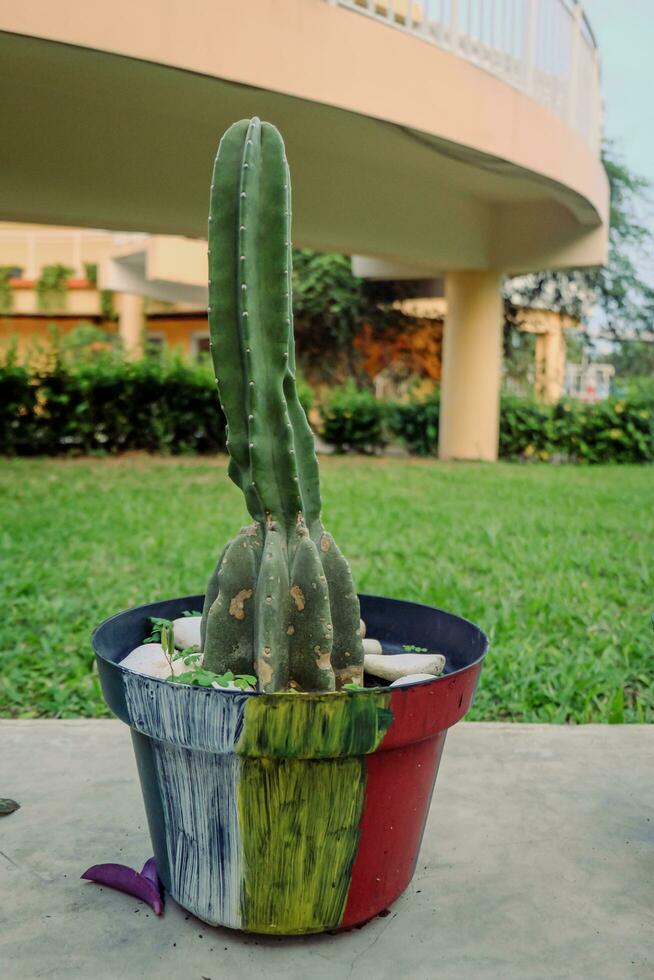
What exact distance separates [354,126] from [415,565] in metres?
4.08

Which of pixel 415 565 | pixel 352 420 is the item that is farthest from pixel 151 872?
pixel 352 420

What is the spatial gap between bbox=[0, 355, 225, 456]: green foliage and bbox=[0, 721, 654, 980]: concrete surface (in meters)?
8.24

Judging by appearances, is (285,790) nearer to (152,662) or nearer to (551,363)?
(152,662)

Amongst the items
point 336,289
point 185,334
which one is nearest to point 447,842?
point 336,289

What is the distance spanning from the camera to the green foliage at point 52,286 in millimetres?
19719

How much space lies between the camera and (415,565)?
15.4 ft

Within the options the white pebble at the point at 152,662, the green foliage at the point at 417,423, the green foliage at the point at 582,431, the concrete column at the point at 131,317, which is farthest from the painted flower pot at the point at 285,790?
the concrete column at the point at 131,317

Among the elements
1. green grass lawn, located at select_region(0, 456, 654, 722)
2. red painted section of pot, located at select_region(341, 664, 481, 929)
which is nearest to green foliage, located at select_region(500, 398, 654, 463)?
green grass lawn, located at select_region(0, 456, 654, 722)

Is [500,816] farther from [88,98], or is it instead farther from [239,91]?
[88,98]

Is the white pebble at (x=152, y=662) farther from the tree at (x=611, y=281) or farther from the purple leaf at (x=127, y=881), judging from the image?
the tree at (x=611, y=281)

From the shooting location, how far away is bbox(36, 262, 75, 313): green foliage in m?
19.7

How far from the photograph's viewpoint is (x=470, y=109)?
7172mm

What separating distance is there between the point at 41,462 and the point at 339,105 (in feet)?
17.0

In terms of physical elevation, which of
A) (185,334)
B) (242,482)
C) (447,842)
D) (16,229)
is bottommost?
(447,842)
